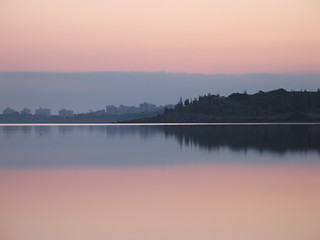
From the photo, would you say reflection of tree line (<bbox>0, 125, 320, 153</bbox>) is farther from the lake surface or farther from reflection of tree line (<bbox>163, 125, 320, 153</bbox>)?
the lake surface

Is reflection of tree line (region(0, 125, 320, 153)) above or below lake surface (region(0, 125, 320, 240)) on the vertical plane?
below

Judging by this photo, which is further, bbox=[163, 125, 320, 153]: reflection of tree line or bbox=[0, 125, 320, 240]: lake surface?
bbox=[163, 125, 320, 153]: reflection of tree line

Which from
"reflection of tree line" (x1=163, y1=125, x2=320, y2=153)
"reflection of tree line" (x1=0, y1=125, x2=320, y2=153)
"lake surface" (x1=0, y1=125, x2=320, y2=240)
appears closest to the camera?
"lake surface" (x1=0, y1=125, x2=320, y2=240)

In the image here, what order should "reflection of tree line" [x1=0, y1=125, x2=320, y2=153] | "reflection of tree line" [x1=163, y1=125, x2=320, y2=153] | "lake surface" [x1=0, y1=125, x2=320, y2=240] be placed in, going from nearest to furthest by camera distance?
1. "lake surface" [x1=0, y1=125, x2=320, y2=240]
2. "reflection of tree line" [x1=163, y1=125, x2=320, y2=153]
3. "reflection of tree line" [x1=0, y1=125, x2=320, y2=153]

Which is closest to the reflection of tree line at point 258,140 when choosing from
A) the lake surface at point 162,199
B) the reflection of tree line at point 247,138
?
the reflection of tree line at point 247,138

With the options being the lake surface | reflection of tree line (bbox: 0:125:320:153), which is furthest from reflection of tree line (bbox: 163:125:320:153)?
the lake surface

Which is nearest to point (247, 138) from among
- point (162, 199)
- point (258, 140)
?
point (258, 140)

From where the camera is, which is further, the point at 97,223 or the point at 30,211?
the point at 30,211

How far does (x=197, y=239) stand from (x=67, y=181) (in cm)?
1023

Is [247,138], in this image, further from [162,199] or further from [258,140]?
[162,199]

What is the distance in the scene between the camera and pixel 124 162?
2869cm

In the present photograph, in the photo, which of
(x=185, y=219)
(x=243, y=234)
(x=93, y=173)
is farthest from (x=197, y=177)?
(x=243, y=234)

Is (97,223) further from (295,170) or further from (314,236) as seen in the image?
(295,170)

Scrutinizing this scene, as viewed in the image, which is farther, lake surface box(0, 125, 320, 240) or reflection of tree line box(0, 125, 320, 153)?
reflection of tree line box(0, 125, 320, 153)
